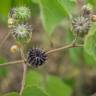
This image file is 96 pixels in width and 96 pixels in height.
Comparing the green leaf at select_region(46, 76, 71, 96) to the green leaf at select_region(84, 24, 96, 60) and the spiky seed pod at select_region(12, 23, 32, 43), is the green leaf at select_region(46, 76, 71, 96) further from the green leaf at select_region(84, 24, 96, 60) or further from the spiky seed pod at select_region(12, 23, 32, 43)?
the green leaf at select_region(84, 24, 96, 60)

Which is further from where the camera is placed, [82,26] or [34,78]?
[34,78]

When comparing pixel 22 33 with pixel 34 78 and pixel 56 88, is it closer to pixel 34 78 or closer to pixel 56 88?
pixel 34 78

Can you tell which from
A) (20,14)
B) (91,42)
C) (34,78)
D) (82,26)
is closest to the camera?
(91,42)

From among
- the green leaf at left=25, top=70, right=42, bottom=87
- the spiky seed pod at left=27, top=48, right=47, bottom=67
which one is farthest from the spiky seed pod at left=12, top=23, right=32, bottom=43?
the green leaf at left=25, top=70, right=42, bottom=87

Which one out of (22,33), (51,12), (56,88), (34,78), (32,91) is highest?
(51,12)

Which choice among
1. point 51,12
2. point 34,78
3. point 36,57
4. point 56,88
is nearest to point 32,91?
point 36,57

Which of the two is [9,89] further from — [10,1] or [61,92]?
[10,1]
